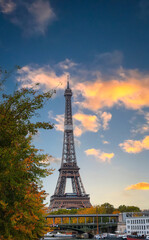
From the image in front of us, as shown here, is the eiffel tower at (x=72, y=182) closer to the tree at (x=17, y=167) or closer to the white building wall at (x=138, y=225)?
the white building wall at (x=138, y=225)

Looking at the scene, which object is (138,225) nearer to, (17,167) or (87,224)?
(87,224)

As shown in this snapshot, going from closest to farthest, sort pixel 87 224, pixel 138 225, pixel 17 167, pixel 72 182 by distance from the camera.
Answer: pixel 17 167
pixel 138 225
pixel 87 224
pixel 72 182

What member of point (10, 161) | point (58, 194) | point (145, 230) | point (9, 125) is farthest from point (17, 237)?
point (58, 194)

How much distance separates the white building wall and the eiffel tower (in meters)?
48.6

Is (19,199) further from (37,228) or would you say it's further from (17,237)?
(37,228)

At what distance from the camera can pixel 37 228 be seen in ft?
52.4

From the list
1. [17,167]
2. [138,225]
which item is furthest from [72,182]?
[17,167]

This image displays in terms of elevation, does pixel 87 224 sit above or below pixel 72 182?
below

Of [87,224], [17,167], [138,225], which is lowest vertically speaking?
[87,224]

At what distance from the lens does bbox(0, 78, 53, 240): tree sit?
38.1 ft

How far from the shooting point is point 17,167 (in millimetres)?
12070

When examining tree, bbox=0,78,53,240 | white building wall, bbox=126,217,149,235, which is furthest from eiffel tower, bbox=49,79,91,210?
tree, bbox=0,78,53,240

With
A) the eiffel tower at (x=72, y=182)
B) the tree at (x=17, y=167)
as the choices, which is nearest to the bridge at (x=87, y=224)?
the eiffel tower at (x=72, y=182)

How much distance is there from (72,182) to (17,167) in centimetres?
13749
